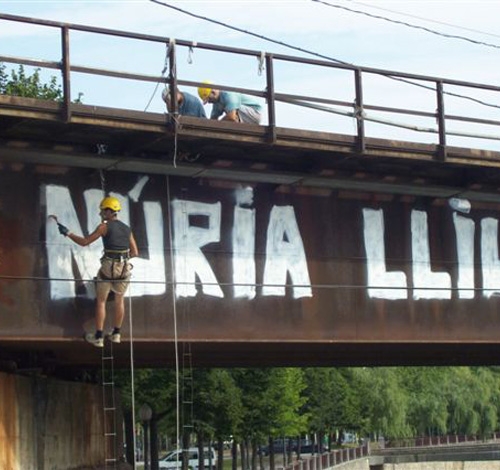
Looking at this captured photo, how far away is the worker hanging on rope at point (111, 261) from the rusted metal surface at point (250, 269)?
528mm

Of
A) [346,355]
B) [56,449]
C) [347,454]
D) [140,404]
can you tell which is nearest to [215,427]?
[140,404]

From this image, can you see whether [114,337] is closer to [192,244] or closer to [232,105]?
[192,244]

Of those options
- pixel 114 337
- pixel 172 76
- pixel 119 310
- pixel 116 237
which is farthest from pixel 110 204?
pixel 172 76

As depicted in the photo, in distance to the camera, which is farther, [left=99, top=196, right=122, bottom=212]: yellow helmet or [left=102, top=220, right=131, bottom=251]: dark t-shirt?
[left=99, top=196, right=122, bottom=212]: yellow helmet

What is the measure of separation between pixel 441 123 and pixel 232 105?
428 centimetres

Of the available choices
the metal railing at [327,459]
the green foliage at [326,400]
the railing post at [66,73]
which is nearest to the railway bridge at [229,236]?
the railing post at [66,73]

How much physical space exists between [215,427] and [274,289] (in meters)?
35.5

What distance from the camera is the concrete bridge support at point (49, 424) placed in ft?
65.1

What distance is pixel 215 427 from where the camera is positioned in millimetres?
55875

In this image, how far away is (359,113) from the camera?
70.6 ft

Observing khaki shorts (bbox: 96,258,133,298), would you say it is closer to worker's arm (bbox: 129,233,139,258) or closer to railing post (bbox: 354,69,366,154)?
worker's arm (bbox: 129,233,139,258)

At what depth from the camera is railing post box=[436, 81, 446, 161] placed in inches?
877

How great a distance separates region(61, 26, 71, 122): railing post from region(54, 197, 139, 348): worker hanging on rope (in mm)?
1608

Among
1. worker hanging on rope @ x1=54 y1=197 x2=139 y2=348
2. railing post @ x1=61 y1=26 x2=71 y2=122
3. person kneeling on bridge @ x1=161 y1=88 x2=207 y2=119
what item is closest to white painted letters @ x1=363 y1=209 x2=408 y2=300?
person kneeling on bridge @ x1=161 y1=88 x2=207 y2=119
